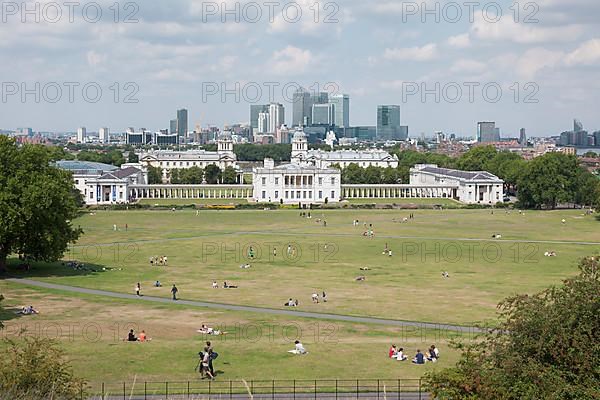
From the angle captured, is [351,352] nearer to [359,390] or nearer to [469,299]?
[359,390]

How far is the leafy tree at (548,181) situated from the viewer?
115 meters

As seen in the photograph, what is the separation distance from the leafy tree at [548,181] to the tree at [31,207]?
249 ft

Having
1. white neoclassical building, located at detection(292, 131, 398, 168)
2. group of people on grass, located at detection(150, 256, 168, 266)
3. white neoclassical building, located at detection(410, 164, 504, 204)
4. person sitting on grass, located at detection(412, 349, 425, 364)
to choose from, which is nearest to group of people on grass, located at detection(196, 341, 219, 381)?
person sitting on grass, located at detection(412, 349, 425, 364)

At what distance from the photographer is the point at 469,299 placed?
46.3 meters

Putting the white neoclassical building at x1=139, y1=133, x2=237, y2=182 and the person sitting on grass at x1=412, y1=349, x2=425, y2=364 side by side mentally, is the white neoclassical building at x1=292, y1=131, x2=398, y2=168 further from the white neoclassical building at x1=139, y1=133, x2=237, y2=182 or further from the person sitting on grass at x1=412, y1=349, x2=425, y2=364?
the person sitting on grass at x1=412, y1=349, x2=425, y2=364

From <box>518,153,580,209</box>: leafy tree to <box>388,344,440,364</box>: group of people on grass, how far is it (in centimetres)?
8676

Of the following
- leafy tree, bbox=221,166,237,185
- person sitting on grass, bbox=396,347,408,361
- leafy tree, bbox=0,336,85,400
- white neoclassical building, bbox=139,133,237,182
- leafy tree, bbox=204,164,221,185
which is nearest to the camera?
leafy tree, bbox=0,336,85,400

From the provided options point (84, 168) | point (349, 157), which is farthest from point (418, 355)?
point (349, 157)

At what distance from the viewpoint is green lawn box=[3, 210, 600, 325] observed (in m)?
46.9

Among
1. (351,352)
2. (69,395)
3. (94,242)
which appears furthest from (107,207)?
(69,395)

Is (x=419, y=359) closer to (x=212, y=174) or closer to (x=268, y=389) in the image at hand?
(x=268, y=389)

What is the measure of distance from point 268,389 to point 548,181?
94157 mm

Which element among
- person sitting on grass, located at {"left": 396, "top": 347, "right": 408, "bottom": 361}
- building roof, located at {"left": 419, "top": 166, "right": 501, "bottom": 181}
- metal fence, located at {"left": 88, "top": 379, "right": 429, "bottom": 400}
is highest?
building roof, located at {"left": 419, "top": 166, "right": 501, "bottom": 181}

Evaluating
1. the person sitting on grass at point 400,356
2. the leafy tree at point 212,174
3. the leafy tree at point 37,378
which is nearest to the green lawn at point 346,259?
the person sitting on grass at point 400,356
